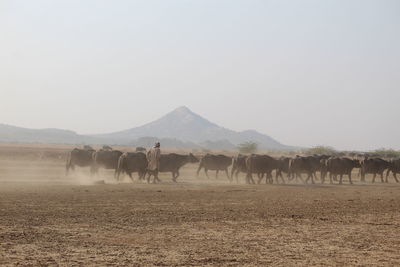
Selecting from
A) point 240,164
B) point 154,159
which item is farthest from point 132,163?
point 240,164

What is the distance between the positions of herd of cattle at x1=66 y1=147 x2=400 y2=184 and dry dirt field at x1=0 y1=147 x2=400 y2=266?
10005 mm

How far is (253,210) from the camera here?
17.2 meters

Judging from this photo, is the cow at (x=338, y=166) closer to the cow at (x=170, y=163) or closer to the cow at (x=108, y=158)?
the cow at (x=170, y=163)

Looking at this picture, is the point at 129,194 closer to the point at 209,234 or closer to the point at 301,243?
the point at 209,234

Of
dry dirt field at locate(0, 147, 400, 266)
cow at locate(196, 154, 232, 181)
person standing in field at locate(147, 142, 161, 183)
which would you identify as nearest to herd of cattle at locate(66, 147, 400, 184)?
cow at locate(196, 154, 232, 181)

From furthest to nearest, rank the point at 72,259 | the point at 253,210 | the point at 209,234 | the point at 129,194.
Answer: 1. the point at 129,194
2. the point at 253,210
3. the point at 209,234
4. the point at 72,259

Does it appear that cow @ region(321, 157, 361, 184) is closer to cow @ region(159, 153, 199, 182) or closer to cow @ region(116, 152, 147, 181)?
cow @ region(159, 153, 199, 182)

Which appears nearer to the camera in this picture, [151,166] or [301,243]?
[301,243]

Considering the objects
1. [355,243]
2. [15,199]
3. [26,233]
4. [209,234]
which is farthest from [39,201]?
[355,243]

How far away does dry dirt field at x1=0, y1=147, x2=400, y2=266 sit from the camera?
984cm

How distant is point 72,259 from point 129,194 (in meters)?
12.4

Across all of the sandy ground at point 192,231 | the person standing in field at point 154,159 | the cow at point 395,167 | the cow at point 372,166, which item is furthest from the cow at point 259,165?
the sandy ground at point 192,231

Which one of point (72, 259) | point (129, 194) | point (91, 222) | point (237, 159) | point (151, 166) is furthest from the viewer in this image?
point (237, 159)

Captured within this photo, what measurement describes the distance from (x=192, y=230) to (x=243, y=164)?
862 inches
